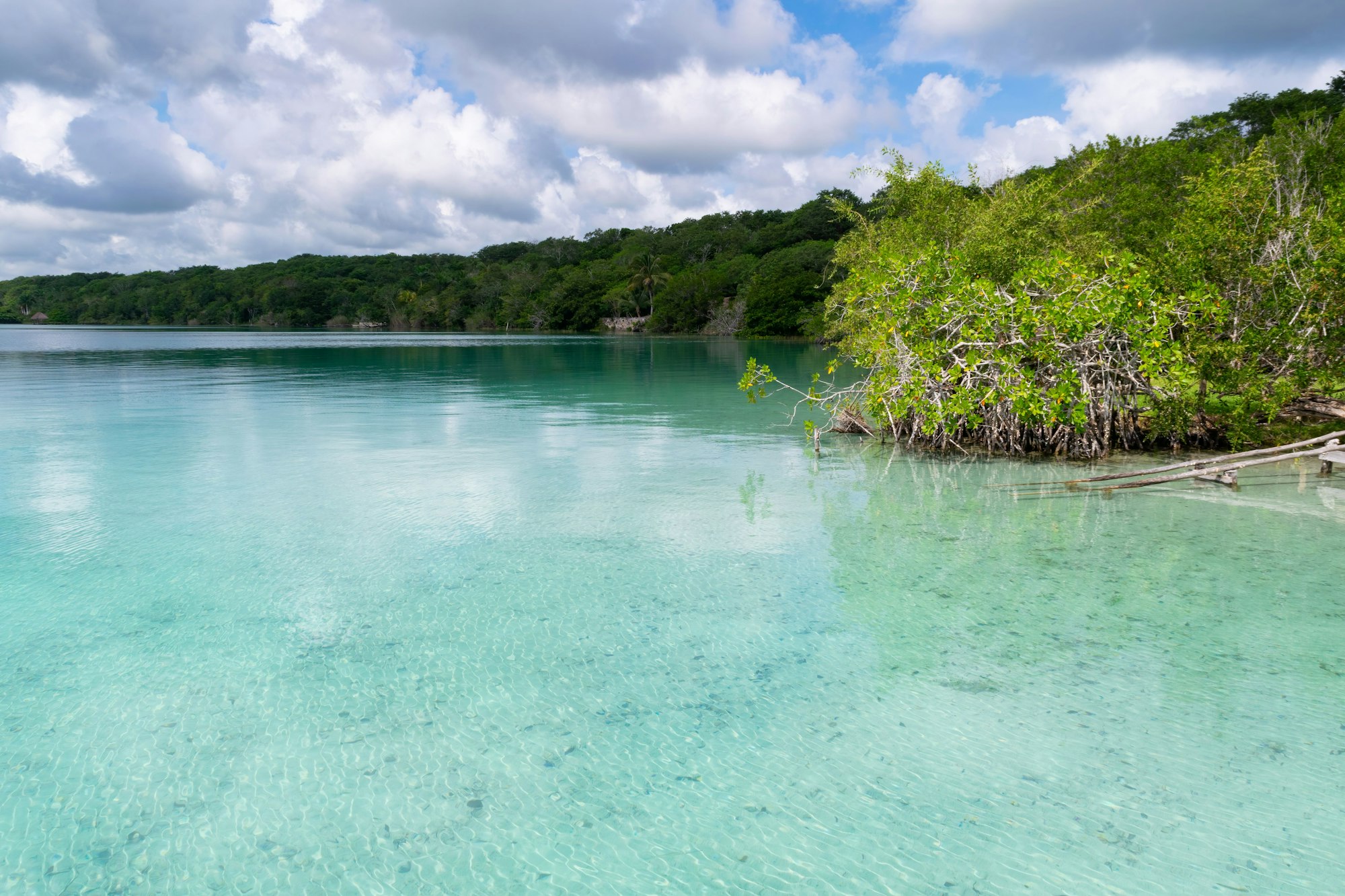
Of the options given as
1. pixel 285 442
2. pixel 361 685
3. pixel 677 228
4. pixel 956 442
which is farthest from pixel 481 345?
pixel 677 228

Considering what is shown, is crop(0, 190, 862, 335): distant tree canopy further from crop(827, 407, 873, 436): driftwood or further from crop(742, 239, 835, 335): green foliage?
crop(827, 407, 873, 436): driftwood

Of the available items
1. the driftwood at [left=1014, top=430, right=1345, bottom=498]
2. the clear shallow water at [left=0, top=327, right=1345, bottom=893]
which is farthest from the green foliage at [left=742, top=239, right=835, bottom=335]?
the clear shallow water at [left=0, top=327, right=1345, bottom=893]

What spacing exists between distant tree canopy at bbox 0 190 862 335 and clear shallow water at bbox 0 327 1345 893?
6418cm

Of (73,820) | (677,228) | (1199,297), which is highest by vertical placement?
(677,228)

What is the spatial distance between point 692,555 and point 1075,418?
20.8ft

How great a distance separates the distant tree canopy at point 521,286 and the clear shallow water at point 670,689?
6418cm

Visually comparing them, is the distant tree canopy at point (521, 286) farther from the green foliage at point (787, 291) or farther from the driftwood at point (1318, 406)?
the driftwood at point (1318, 406)

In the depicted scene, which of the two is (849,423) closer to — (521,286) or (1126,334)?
(1126,334)

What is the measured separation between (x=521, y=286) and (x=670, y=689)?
136 metres

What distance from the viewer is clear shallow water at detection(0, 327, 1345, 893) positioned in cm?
345

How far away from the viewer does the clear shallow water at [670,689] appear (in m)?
3.45

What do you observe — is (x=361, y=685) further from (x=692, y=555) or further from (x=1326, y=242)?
(x=1326, y=242)

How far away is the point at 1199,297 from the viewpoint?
11328 mm

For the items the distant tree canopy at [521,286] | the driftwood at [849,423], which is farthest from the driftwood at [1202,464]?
the distant tree canopy at [521,286]
